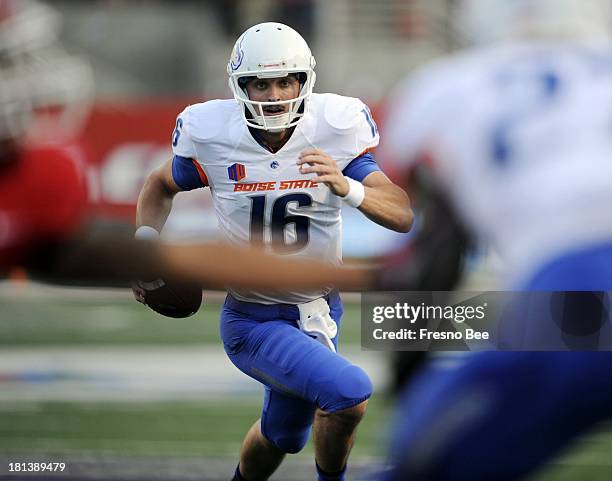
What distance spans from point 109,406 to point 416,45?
3.93 metres

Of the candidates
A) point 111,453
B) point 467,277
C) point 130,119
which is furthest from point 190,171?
point 130,119

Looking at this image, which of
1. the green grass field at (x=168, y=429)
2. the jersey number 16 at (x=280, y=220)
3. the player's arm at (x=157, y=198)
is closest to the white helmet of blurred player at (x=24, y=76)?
the green grass field at (x=168, y=429)

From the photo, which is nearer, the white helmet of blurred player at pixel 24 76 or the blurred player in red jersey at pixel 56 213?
the blurred player in red jersey at pixel 56 213

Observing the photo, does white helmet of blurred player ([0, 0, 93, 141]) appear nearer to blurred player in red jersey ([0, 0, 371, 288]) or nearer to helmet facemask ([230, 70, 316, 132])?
blurred player in red jersey ([0, 0, 371, 288])

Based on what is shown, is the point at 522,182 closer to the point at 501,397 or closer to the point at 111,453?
the point at 501,397

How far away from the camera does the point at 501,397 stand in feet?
5.22

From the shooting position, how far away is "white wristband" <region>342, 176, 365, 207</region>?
5.72 feet

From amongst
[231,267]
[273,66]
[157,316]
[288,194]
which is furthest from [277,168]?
[157,316]

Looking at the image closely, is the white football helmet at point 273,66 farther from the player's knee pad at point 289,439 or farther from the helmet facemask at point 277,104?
the player's knee pad at point 289,439

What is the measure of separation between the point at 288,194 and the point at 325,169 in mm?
89

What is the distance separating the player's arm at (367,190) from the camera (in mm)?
1744

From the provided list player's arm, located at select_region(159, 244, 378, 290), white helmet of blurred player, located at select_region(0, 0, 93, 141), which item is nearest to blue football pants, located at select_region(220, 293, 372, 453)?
player's arm, located at select_region(159, 244, 378, 290)

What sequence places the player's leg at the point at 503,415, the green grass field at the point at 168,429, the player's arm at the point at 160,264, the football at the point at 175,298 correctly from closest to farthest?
1. the player's arm at the point at 160,264
2. the football at the point at 175,298
3. the player's leg at the point at 503,415
4. the green grass field at the point at 168,429

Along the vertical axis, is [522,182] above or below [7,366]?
above
